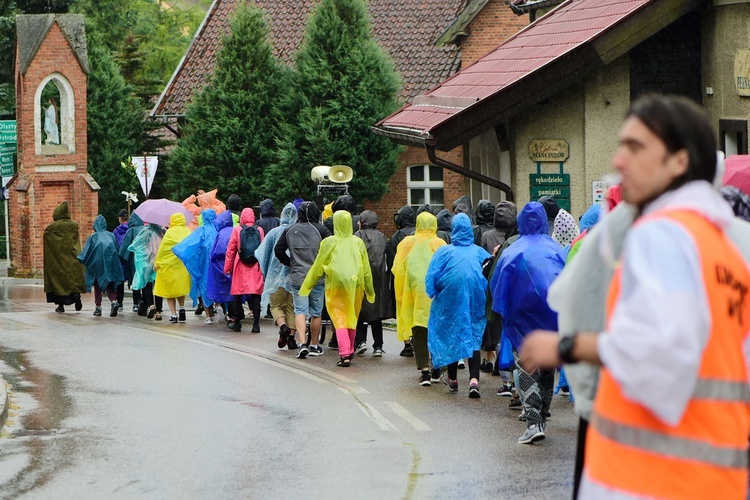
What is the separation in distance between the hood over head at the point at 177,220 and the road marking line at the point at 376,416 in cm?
927

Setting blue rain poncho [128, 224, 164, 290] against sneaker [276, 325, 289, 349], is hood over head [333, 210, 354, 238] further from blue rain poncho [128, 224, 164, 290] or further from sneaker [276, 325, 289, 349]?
blue rain poncho [128, 224, 164, 290]

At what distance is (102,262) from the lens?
71.5ft

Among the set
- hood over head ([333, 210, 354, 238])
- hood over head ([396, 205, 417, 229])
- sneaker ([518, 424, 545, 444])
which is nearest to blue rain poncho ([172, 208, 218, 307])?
hood over head ([396, 205, 417, 229])

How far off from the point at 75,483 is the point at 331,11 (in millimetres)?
29715

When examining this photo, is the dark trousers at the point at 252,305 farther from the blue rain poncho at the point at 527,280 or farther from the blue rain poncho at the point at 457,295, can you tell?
the blue rain poncho at the point at 527,280

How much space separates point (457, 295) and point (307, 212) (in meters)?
4.12

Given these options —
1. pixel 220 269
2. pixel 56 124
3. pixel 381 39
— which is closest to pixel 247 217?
pixel 220 269

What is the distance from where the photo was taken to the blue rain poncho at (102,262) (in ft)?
71.2

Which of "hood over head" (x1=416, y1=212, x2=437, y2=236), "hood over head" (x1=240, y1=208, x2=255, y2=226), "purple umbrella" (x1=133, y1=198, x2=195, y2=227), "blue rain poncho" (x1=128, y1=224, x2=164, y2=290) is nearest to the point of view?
"hood over head" (x1=416, y1=212, x2=437, y2=236)

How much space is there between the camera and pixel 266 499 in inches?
306

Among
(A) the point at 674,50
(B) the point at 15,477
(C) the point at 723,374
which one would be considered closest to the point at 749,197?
(C) the point at 723,374

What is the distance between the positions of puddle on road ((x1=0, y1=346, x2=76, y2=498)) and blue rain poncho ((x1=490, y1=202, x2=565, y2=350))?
3.30m

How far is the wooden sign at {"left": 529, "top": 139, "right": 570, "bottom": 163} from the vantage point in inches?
759

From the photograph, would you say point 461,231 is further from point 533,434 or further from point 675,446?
point 675,446
